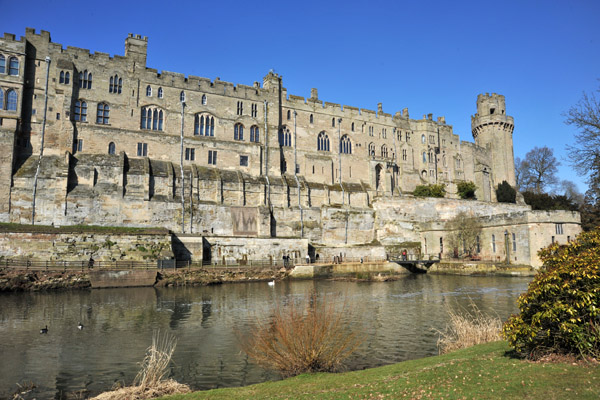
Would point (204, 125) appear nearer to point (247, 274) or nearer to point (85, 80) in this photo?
point (85, 80)

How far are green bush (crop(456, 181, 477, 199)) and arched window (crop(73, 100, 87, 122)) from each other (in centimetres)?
5517

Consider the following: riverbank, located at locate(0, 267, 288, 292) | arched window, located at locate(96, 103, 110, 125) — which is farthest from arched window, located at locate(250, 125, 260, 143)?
riverbank, located at locate(0, 267, 288, 292)

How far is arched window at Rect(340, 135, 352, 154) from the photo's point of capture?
60.7 meters

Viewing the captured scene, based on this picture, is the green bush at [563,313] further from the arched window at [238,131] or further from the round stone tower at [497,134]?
the round stone tower at [497,134]

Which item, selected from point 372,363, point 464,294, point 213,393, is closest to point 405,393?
point 213,393

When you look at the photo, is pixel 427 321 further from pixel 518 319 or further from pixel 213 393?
pixel 213 393

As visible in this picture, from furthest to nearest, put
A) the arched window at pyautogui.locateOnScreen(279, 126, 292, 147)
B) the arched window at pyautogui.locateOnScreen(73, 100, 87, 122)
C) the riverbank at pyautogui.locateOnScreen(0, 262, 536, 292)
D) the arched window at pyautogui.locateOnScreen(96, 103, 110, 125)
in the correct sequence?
the arched window at pyautogui.locateOnScreen(279, 126, 292, 147) < the arched window at pyautogui.locateOnScreen(96, 103, 110, 125) < the arched window at pyautogui.locateOnScreen(73, 100, 87, 122) < the riverbank at pyautogui.locateOnScreen(0, 262, 536, 292)

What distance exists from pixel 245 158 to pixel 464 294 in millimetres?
32499

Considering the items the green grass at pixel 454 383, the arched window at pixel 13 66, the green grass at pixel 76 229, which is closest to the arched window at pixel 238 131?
the green grass at pixel 76 229

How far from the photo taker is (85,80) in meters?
44.2

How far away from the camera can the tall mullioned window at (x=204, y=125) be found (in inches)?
1959

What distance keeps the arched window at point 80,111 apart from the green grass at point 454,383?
43.4 m

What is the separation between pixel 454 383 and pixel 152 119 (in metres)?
46.8

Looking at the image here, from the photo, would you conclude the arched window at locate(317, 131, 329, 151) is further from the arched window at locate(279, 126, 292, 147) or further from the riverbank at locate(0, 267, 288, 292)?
the riverbank at locate(0, 267, 288, 292)
